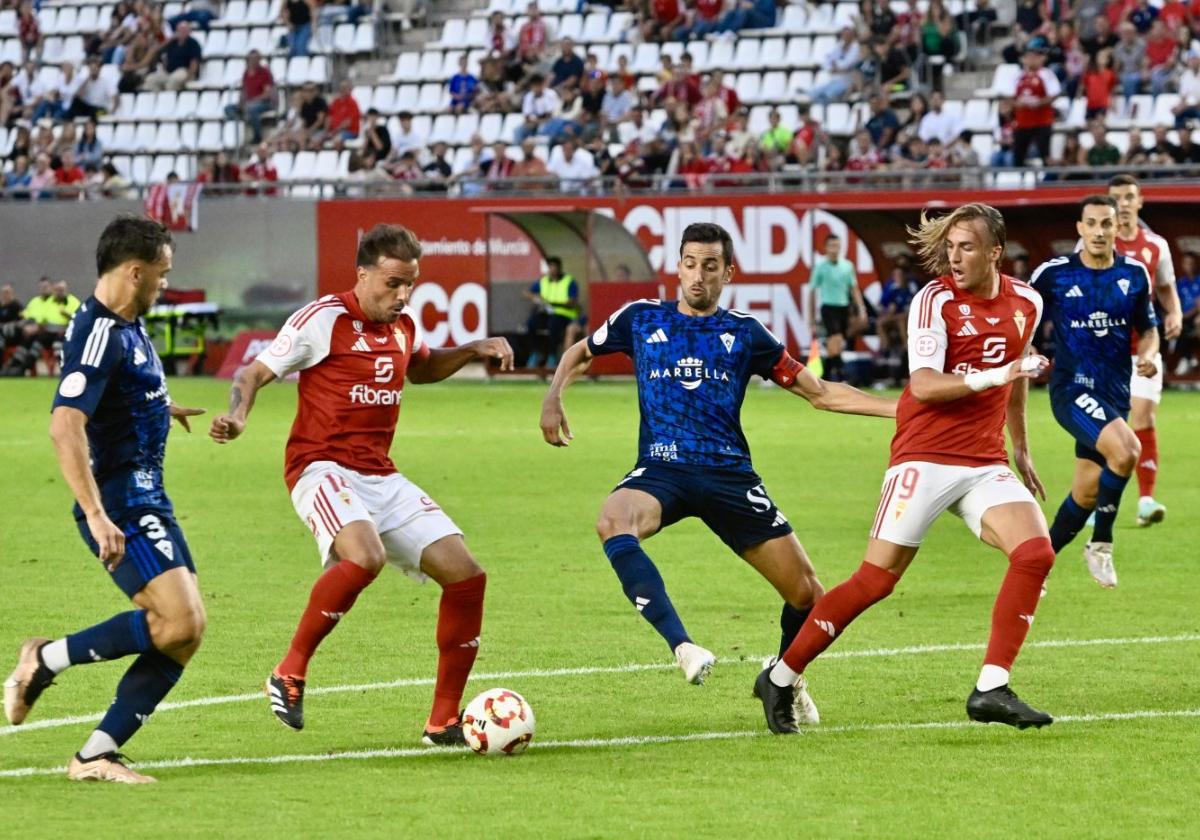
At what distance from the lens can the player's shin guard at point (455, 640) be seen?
25.7 feet

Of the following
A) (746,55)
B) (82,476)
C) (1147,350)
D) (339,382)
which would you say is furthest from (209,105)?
(82,476)

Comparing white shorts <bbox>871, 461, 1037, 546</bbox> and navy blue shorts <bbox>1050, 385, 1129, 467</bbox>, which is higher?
white shorts <bbox>871, 461, 1037, 546</bbox>

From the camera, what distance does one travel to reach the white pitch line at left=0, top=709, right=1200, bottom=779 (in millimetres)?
7297

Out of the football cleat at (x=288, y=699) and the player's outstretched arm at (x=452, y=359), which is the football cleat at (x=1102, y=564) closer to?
the player's outstretched arm at (x=452, y=359)

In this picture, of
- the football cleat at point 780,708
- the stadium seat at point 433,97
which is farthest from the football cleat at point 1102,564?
the stadium seat at point 433,97

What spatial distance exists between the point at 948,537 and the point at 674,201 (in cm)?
1628

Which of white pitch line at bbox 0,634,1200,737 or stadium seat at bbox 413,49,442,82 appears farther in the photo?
stadium seat at bbox 413,49,442,82

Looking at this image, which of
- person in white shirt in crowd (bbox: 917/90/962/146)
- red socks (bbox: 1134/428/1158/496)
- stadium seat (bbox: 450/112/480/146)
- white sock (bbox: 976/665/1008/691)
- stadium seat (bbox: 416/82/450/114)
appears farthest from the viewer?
stadium seat (bbox: 416/82/450/114)

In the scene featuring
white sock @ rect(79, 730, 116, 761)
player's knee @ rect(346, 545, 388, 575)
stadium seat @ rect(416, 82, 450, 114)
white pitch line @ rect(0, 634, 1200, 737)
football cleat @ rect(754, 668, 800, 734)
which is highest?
stadium seat @ rect(416, 82, 450, 114)

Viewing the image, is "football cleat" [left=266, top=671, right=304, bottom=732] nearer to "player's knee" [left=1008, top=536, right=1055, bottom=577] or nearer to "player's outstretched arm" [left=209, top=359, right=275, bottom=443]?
"player's outstretched arm" [left=209, top=359, right=275, bottom=443]

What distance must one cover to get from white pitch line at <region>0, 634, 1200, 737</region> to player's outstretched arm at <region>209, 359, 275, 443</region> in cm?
128

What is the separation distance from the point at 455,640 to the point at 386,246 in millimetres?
1518

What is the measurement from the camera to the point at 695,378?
→ 8391 millimetres

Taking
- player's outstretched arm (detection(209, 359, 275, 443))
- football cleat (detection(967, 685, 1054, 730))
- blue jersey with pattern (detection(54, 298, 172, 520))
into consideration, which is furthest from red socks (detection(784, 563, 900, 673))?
blue jersey with pattern (detection(54, 298, 172, 520))
